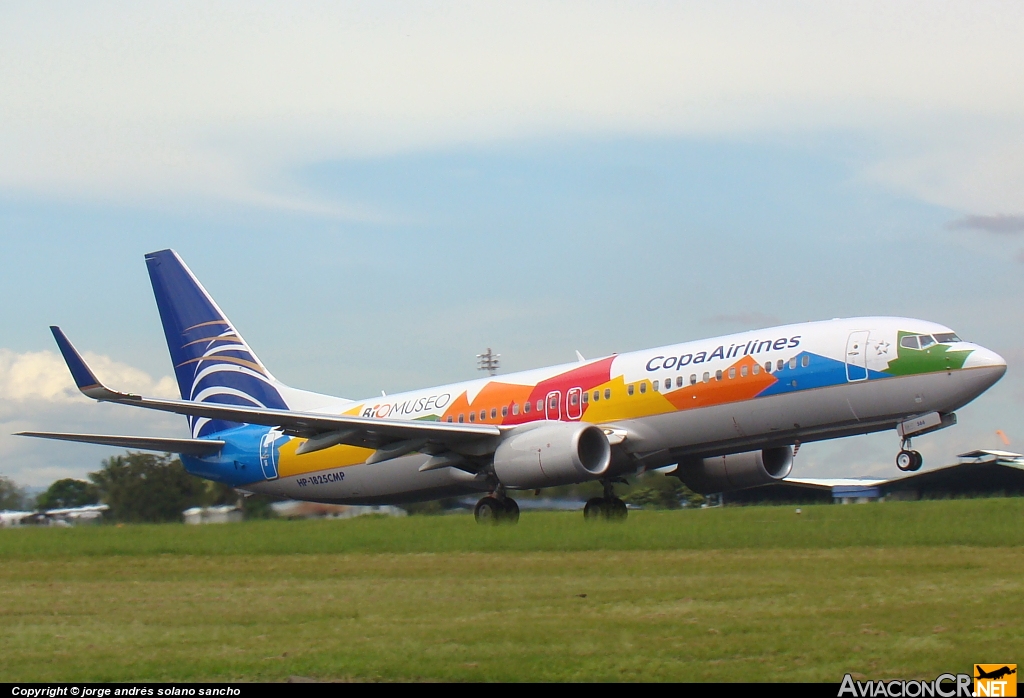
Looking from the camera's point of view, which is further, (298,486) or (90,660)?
(298,486)

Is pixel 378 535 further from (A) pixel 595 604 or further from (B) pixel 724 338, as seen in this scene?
(A) pixel 595 604

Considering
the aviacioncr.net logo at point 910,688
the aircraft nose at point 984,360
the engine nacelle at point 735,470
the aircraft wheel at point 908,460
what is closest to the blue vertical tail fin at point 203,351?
the engine nacelle at point 735,470

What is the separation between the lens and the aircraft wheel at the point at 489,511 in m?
24.0

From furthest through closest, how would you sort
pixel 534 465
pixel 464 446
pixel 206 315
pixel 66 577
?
1. pixel 206 315
2. pixel 464 446
3. pixel 534 465
4. pixel 66 577

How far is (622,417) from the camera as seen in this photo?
915 inches

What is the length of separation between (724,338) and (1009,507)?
26.7 feet

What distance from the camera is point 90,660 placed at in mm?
8070

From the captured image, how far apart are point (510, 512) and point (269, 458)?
7.54 metres

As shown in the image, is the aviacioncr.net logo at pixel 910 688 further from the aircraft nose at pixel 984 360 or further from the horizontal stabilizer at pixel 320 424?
the horizontal stabilizer at pixel 320 424

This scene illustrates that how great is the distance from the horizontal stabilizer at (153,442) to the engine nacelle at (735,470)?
459 inches

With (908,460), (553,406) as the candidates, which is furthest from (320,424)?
(908,460)

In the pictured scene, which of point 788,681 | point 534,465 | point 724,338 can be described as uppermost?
point 724,338

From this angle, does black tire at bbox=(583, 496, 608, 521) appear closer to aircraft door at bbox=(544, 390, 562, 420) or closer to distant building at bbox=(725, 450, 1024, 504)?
aircraft door at bbox=(544, 390, 562, 420)

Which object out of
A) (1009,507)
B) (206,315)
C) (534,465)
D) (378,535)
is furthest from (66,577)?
(1009,507)
